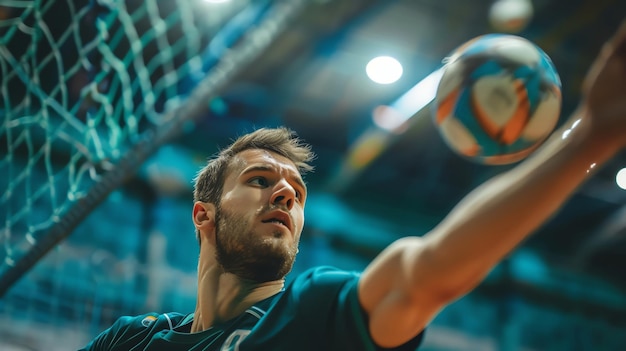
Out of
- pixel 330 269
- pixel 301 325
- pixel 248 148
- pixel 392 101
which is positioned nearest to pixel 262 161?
pixel 248 148

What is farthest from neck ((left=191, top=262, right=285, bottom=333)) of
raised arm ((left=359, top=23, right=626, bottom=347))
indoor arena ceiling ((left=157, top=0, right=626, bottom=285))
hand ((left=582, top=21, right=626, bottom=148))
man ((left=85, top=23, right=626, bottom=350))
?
indoor arena ceiling ((left=157, top=0, right=626, bottom=285))

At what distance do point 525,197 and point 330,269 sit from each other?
0.61 meters

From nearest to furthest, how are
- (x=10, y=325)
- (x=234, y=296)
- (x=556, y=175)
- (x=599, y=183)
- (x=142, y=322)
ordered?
(x=556, y=175) → (x=234, y=296) → (x=142, y=322) → (x=10, y=325) → (x=599, y=183)

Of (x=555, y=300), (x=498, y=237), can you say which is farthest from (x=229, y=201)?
(x=555, y=300)

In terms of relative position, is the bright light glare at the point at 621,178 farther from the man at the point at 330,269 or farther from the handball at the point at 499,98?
the handball at the point at 499,98

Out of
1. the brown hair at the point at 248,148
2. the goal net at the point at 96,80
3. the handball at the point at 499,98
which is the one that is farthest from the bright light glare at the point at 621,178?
the handball at the point at 499,98

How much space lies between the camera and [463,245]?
1.12 metres

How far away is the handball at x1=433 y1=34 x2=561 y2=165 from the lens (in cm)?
128

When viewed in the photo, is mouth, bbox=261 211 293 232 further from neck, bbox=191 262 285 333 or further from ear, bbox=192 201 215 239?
ear, bbox=192 201 215 239

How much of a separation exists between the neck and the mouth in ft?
0.52

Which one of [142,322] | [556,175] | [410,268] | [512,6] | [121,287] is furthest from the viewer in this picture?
[121,287]

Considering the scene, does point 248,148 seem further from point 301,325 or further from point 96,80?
point 96,80

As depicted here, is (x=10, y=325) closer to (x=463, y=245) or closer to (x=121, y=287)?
(x=121, y=287)

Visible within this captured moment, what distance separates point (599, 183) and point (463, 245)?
6988 millimetres
